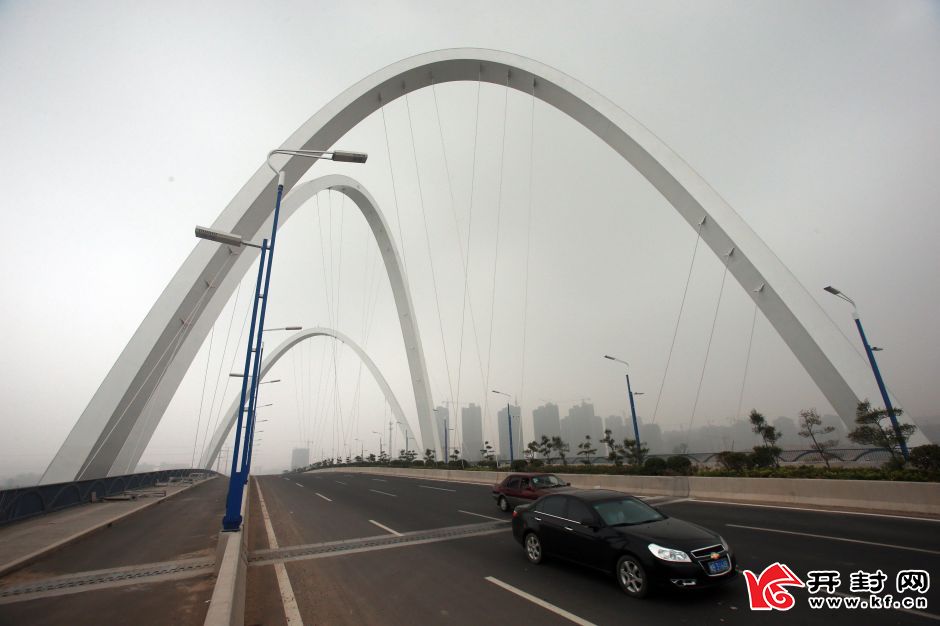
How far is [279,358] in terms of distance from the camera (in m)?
71.0

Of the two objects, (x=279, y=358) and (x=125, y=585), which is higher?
(x=279, y=358)

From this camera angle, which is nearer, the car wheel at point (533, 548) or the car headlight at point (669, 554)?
the car headlight at point (669, 554)

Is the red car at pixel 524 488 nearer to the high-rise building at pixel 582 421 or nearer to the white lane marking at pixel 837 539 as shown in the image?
the white lane marking at pixel 837 539

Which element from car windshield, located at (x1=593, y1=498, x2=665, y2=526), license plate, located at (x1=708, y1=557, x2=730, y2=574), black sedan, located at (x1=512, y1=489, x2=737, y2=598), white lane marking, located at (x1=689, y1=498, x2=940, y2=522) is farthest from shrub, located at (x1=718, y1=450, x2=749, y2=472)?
license plate, located at (x1=708, y1=557, x2=730, y2=574)

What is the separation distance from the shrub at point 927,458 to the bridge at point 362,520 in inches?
107

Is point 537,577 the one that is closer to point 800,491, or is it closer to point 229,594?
point 229,594

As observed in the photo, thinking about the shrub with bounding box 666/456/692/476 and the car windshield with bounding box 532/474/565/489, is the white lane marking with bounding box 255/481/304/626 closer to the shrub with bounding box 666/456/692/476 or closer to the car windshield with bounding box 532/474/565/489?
the car windshield with bounding box 532/474/565/489

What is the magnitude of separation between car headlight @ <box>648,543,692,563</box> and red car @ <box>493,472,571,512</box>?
7.46m

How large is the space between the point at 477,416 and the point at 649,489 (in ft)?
251

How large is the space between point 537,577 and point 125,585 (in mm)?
6446

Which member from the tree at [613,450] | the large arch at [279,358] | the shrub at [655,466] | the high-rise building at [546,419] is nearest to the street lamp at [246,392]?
the shrub at [655,466]

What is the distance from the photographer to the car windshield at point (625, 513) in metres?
6.13

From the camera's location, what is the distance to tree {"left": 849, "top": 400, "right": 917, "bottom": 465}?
1444cm

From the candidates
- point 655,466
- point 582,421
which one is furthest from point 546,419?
point 655,466
